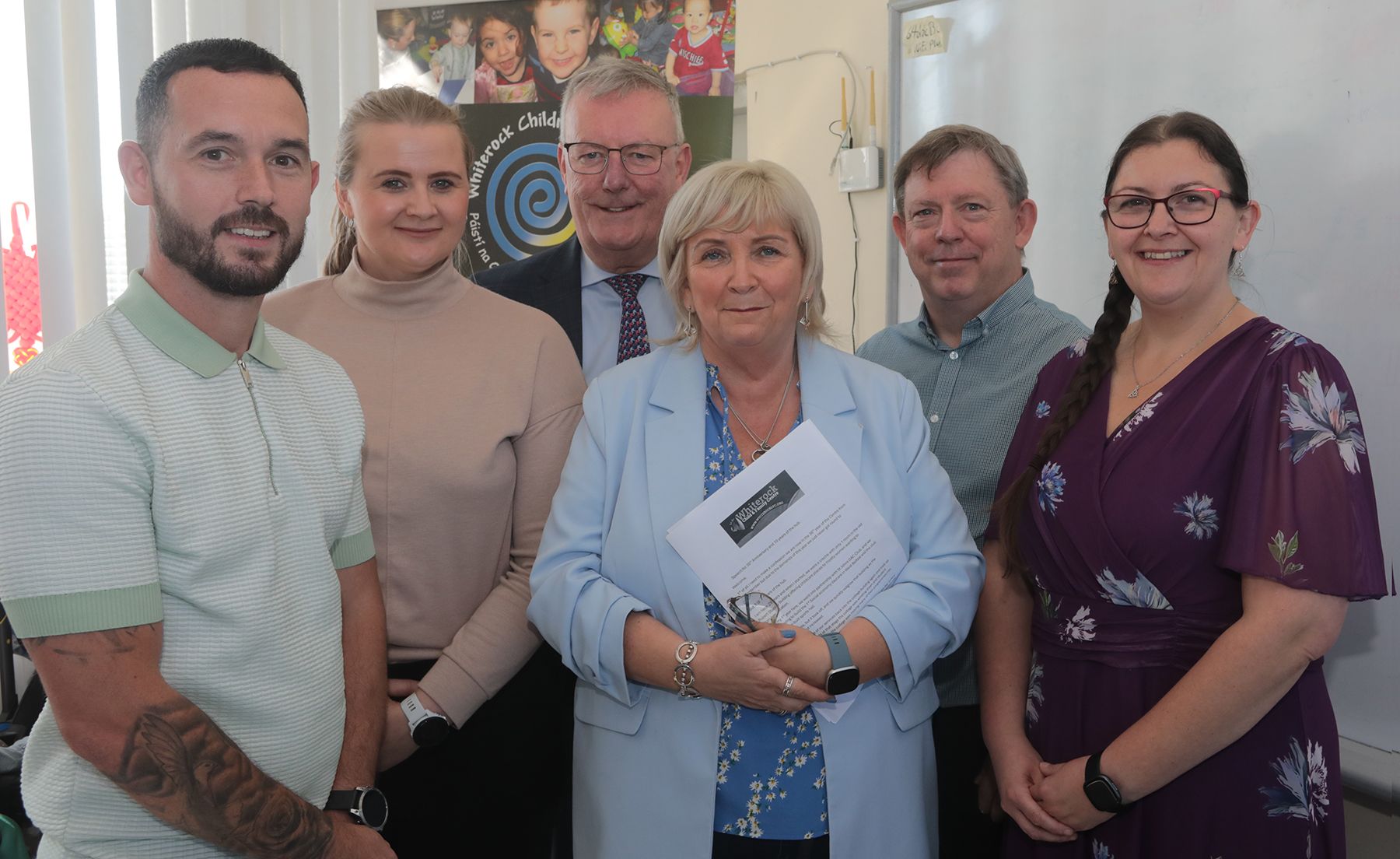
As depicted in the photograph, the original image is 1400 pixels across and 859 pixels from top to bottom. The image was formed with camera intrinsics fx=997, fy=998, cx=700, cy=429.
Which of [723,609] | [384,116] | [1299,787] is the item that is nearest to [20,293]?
[384,116]

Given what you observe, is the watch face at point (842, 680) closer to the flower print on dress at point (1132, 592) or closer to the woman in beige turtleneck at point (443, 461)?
the flower print on dress at point (1132, 592)

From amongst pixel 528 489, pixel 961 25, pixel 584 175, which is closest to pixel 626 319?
pixel 584 175

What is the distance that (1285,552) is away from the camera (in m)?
1.37

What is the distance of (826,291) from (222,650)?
8.23ft

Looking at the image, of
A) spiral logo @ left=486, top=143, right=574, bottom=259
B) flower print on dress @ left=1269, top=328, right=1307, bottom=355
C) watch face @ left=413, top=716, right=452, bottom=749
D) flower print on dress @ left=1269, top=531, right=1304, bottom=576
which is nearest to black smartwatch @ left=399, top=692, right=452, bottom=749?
watch face @ left=413, top=716, right=452, bottom=749

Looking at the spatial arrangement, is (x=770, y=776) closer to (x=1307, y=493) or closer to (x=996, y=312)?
(x=1307, y=493)

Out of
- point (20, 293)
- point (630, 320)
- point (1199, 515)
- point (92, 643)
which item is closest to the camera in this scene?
point (92, 643)

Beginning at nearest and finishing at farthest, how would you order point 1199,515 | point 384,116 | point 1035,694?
point 1199,515 < point 1035,694 < point 384,116

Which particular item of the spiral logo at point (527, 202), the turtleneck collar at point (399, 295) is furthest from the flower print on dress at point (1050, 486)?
the spiral logo at point (527, 202)

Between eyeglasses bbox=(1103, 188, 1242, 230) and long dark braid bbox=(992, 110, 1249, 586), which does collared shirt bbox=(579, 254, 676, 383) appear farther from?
eyeglasses bbox=(1103, 188, 1242, 230)

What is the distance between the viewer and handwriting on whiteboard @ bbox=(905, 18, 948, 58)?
2.91m

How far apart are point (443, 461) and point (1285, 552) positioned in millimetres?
1287

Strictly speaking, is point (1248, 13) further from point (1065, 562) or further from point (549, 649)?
point (549, 649)

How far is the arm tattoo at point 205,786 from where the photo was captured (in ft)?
3.83
